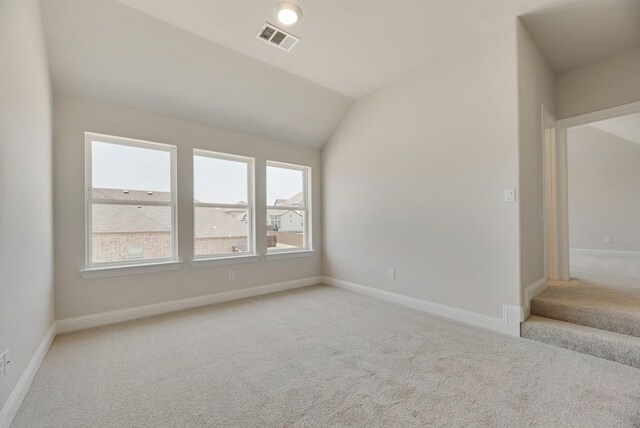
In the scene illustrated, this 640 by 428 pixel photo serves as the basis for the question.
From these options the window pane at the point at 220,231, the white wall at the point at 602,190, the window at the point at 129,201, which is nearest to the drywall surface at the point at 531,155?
the window pane at the point at 220,231

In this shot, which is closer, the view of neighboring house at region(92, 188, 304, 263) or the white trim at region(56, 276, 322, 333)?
the white trim at region(56, 276, 322, 333)

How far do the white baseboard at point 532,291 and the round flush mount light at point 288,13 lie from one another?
3292 millimetres

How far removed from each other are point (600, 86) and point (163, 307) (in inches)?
222

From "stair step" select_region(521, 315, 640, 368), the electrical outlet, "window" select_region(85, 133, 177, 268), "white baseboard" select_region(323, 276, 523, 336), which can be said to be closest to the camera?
the electrical outlet

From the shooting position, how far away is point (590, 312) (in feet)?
8.21

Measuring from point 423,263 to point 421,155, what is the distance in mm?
1304

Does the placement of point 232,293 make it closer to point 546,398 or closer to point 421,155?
point 421,155

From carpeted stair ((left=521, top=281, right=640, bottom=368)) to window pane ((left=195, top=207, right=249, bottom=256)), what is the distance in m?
3.51

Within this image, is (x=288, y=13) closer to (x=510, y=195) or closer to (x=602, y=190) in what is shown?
(x=510, y=195)

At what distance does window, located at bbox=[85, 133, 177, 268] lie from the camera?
10.3 ft

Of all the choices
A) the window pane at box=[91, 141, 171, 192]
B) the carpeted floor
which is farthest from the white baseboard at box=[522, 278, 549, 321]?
the window pane at box=[91, 141, 171, 192]

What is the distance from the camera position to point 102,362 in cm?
226

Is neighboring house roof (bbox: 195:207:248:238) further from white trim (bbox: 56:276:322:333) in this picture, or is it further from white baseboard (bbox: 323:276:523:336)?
white baseboard (bbox: 323:276:523:336)

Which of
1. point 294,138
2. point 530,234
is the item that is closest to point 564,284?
point 530,234
